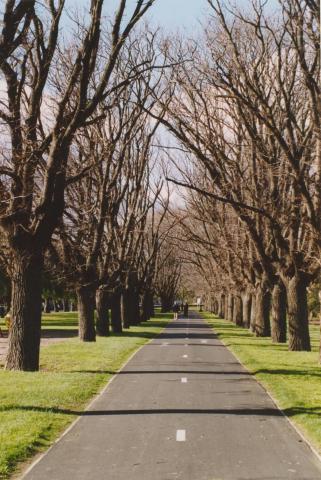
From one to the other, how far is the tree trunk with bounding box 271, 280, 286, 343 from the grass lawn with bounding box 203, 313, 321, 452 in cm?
319

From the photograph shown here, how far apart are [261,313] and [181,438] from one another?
29.9 m

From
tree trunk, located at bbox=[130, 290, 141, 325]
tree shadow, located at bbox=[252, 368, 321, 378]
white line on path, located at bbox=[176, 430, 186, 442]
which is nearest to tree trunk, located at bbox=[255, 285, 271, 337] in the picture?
tree trunk, located at bbox=[130, 290, 141, 325]

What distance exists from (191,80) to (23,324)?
1225 cm

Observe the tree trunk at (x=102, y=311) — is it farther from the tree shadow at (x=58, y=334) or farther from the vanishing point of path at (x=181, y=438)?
the vanishing point of path at (x=181, y=438)

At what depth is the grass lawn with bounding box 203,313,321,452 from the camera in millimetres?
11035

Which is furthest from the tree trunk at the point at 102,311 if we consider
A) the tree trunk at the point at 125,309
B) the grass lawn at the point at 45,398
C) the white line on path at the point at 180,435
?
the white line on path at the point at 180,435

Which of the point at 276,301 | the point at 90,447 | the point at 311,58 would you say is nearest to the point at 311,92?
the point at 311,58

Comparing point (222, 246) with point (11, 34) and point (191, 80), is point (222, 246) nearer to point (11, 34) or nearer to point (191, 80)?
point (191, 80)

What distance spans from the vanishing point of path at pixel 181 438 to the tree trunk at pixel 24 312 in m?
2.99

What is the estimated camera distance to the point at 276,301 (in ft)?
105

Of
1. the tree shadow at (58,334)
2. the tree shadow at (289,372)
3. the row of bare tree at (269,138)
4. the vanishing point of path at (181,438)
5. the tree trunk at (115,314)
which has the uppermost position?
the row of bare tree at (269,138)

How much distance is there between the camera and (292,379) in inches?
659

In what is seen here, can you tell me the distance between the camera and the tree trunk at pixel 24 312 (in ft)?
57.6

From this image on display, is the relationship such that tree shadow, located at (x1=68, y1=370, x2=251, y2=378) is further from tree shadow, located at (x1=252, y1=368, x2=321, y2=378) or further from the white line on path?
the white line on path
